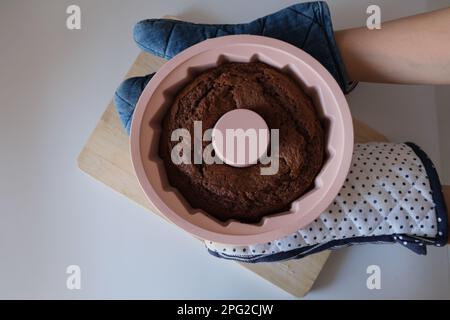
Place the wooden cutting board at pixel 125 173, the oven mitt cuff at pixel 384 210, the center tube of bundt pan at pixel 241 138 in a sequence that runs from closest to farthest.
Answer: the center tube of bundt pan at pixel 241 138 < the oven mitt cuff at pixel 384 210 < the wooden cutting board at pixel 125 173

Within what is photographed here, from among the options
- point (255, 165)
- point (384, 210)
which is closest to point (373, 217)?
point (384, 210)

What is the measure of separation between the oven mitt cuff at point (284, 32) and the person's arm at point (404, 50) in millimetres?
24

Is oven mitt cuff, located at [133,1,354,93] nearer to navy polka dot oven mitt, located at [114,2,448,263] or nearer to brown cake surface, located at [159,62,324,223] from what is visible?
navy polka dot oven mitt, located at [114,2,448,263]

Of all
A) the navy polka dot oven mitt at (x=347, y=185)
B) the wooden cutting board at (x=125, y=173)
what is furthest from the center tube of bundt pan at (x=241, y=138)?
the wooden cutting board at (x=125, y=173)

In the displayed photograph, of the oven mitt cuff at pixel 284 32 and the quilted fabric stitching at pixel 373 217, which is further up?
the oven mitt cuff at pixel 284 32

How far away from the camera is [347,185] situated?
47 centimetres

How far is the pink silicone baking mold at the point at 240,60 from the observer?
0.36 metres

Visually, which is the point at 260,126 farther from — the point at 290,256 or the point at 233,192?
the point at 290,256

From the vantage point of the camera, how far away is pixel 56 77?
65cm

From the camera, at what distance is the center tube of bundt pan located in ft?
1.14

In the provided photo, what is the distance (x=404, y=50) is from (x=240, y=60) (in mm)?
218

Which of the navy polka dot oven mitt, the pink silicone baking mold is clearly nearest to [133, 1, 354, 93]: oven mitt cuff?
the navy polka dot oven mitt

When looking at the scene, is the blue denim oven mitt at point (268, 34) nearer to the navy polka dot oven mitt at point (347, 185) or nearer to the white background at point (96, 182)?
the navy polka dot oven mitt at point (347, 185)

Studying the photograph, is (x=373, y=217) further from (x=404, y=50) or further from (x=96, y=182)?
(x=96, y=182)
